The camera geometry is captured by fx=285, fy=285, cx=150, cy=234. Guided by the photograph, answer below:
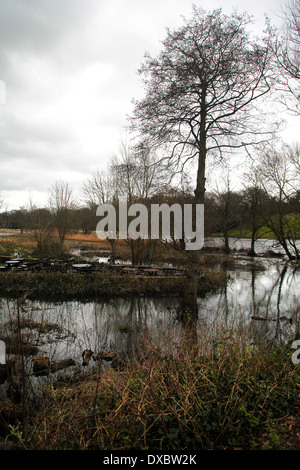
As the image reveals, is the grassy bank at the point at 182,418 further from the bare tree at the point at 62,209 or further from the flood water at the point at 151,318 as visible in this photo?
the bare tree at the point at 62,209

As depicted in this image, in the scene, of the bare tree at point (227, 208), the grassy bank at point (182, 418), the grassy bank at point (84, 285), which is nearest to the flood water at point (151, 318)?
the grassy bank at point (84, 285)

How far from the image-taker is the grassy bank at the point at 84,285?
41.0ft

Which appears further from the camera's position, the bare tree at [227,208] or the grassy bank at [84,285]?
the bare tree at [227,208]

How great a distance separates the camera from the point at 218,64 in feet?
26.3

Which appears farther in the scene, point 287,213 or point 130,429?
point 287,213

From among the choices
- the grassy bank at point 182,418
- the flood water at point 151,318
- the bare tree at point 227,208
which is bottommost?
the flood water at point 151,318

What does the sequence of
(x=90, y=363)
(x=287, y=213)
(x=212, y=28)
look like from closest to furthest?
1. (x=90, y=363)
2. (x=212, y=28)
3. (x=287, y=213)

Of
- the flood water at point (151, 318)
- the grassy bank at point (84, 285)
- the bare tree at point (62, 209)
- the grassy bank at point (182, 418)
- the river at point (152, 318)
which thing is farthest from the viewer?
the bare tree at point (62, 209)

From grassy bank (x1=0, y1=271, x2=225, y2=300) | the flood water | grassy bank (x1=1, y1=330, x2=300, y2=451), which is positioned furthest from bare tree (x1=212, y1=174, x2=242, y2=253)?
grassy bank (x1=1, y1=330, x2=300, y2=451)

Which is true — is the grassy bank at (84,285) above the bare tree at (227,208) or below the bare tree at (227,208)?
below
